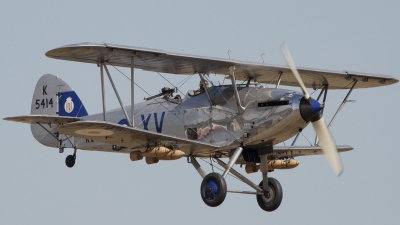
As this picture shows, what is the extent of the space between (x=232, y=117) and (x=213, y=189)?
5.75 ft

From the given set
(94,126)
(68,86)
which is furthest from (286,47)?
(68,86)

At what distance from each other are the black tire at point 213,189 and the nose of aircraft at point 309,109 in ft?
7.49

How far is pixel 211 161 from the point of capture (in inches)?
890

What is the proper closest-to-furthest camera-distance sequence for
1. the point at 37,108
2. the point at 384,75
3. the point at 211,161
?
the point at 211,161 → the point at 384,75 → the point at 37,108

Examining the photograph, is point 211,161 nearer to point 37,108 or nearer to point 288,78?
point 288,78

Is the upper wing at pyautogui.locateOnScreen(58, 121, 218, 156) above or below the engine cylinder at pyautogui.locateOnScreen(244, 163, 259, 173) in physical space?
above

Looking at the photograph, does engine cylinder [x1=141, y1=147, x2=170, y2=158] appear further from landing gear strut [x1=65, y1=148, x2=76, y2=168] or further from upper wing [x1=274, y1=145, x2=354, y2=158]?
landing gear strut [x1=65, y1=148, x2=76, y2=168]

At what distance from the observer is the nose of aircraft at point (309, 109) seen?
812 inches

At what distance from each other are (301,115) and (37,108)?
849 centimetres

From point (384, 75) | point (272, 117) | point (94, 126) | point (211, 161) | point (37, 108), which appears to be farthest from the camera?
point (37, 108)

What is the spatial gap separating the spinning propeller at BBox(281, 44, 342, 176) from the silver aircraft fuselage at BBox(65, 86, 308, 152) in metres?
0.22

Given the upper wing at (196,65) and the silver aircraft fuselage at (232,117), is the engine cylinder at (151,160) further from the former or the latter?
the upper wing at (196,65)

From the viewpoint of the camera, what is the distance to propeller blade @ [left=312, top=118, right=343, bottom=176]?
69.9ft

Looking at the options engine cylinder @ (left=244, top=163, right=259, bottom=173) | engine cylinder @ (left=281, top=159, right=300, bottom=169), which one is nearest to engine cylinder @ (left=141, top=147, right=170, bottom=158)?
engine cylinder @ (left=244, top=163, right=259, bottom=173)
